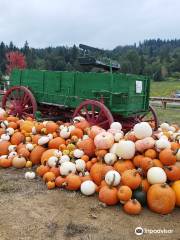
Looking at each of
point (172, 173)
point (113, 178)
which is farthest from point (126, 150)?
point (172, 173)

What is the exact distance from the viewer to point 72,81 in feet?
27.8

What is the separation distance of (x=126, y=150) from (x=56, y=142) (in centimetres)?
157

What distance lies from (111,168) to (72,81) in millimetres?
3776

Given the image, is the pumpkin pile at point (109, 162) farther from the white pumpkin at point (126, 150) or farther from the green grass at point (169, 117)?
the green grass at point (169, 117)

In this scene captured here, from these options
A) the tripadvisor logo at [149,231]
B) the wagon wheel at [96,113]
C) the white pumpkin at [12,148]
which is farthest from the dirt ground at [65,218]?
the wagon wheel at [96,113]

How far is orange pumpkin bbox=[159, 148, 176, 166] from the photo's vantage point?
5070mm

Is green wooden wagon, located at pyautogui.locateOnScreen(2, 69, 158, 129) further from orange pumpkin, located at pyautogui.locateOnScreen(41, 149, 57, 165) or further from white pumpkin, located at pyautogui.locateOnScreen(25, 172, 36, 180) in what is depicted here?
white pumpkin, located at pyautogui.locateOnScreen(25, 172, 36, 180)

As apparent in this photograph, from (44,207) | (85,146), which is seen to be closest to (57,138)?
(85,146)

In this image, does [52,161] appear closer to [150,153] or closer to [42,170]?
[42,170]

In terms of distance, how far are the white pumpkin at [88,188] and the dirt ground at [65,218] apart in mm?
75

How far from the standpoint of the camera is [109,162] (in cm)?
526

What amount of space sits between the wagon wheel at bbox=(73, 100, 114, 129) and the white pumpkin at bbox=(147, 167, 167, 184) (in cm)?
239

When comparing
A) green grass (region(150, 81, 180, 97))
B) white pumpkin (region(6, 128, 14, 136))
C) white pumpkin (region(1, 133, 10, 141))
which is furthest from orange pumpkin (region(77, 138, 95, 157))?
green grass (region(150, 81, 180, 97))

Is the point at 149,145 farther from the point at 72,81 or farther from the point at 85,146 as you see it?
the point at 72,81
